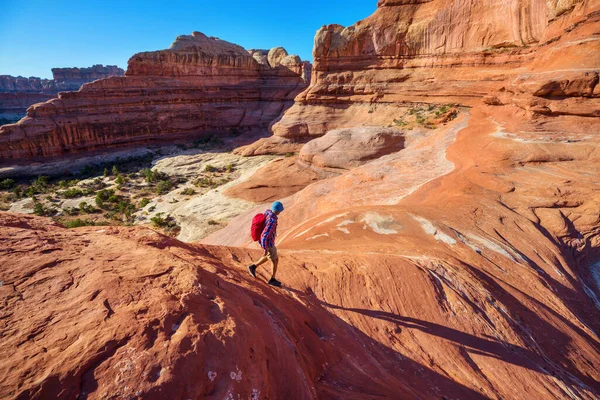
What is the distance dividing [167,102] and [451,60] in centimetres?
3031

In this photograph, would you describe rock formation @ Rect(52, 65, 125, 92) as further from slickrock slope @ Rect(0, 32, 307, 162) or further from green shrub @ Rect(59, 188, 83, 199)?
green shrub @ Rect(59, 188, 83, 199)

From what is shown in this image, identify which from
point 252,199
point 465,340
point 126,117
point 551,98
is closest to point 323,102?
point 252,199

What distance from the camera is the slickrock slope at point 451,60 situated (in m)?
12.1

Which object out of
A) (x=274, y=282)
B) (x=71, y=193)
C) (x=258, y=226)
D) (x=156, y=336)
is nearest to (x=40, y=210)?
(x=71, y=193)

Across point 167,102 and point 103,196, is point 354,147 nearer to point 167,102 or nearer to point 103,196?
point 103,196

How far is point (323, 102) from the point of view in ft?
94.8

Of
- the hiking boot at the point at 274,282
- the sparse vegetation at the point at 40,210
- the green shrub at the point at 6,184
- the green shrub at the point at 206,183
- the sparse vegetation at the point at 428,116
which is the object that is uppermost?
the sparse vegetation at the point at 428,116

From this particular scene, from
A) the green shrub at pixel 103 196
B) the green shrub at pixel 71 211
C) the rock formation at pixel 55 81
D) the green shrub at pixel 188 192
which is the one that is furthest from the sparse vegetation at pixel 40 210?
the rock formation at pixel 55 81

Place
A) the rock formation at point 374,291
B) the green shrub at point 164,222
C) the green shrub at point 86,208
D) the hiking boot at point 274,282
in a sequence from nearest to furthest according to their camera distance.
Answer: the rock formation at point 374,291 → the hiking boot at point 274,282 → the green shrub at point 164,222 → the green shrub at point 86,208

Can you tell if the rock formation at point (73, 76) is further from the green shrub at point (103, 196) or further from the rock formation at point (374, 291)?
the rock formation at point (374, 291)

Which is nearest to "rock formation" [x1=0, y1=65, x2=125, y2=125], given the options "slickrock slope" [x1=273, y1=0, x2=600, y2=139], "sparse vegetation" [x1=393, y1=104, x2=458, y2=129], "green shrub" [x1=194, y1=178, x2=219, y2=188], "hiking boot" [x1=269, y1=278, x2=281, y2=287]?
"green shrub" [x1=194, y1=178, x2=219, y2=188]

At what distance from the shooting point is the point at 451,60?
23953 mm

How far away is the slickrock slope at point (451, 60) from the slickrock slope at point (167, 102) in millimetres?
12539

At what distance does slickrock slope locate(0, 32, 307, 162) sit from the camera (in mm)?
28516
